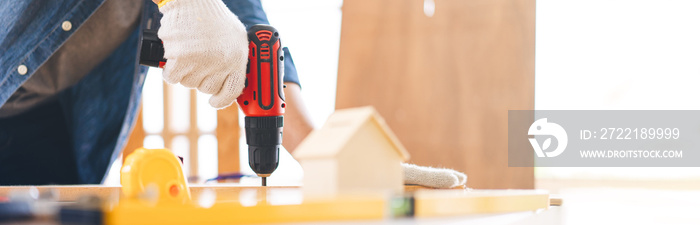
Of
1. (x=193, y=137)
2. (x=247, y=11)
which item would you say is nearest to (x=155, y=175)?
(x=247, y=11)

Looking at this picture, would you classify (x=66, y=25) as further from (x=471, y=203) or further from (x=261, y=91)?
(x=471, y=203)

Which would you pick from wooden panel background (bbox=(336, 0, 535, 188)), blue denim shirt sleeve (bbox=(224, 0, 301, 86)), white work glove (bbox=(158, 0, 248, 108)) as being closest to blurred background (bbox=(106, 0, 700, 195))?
wooden panel background (bbox=(336, 0, 535, 188))

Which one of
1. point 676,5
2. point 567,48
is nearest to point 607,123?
point 567,48

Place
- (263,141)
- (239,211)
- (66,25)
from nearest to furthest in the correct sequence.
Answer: (239,211)
(263,141)
(66,25)

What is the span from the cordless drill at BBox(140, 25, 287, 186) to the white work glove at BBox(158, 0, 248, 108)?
2 centimetres

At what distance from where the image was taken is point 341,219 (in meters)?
0.43

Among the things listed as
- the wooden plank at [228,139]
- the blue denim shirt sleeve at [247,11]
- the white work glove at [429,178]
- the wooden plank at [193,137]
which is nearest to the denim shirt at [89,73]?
the blue denim shirt sleeve at [247,11]

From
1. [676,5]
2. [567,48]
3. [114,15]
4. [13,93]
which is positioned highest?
[676,5]

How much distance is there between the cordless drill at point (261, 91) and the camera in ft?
3.01

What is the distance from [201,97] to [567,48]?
2367 millimetres

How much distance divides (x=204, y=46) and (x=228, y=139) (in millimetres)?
2290

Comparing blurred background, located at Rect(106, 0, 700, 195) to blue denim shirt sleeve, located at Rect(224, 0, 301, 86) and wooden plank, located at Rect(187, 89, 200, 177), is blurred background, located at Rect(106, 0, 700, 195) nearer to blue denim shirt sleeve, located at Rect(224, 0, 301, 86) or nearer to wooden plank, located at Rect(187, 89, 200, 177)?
wooden plank, located at Rect(187, 89, 200, 177)

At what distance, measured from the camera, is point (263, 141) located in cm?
97

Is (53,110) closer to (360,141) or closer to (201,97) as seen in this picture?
(360,141)
